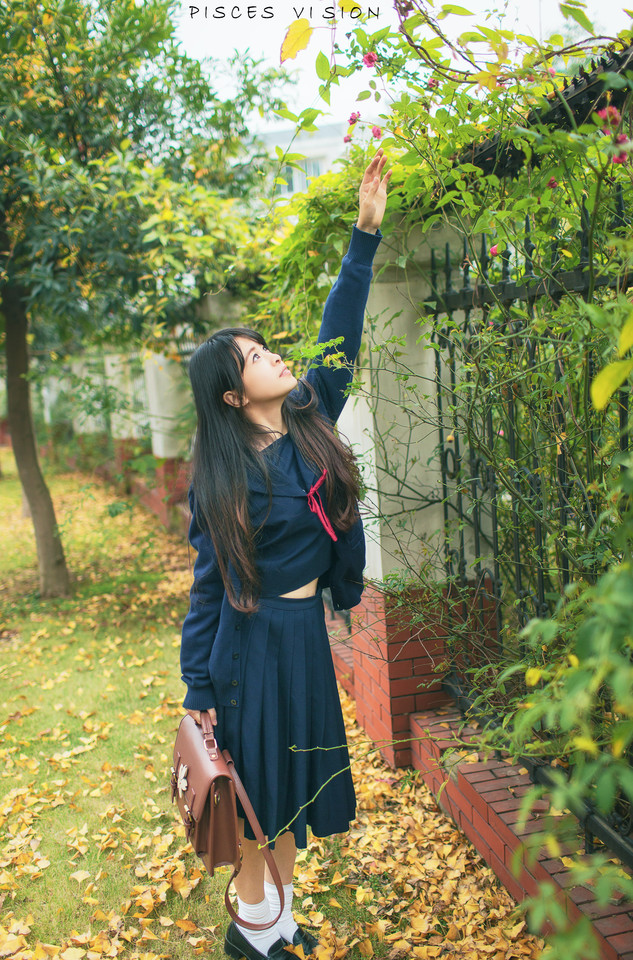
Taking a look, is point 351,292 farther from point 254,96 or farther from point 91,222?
point 254,96

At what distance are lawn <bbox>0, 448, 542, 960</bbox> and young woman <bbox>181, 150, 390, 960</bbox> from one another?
0.86ft

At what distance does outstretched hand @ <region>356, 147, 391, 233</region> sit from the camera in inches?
72.6

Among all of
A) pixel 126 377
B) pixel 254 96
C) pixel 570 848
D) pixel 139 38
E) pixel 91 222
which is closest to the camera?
pixel 570 848

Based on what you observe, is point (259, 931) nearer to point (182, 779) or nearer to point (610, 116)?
point (182, 779)

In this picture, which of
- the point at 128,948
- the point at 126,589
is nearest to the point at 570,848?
the point at 128,948

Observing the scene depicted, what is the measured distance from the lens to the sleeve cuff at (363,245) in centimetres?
194

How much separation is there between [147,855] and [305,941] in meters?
0.80

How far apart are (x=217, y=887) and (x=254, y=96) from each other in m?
5.27

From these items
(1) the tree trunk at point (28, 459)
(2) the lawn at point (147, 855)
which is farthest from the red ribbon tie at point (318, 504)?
(1) the tree trunk at point (28, 459)

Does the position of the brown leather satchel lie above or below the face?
below

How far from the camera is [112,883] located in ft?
7.97

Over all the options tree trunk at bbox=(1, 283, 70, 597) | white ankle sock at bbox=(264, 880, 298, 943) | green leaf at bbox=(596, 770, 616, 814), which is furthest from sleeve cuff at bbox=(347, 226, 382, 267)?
tree trunk at bbox=(1, 283, 70, 597)

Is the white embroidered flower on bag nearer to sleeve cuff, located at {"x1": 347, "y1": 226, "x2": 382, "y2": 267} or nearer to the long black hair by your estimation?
the long black hair

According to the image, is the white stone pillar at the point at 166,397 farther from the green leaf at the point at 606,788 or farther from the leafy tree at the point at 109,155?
the green leaf at the point at 606,788
